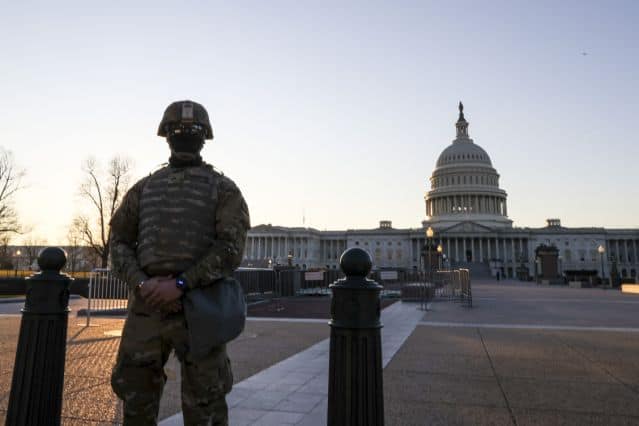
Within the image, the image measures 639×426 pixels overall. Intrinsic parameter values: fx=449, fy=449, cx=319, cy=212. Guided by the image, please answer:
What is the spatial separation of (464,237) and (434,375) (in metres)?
108

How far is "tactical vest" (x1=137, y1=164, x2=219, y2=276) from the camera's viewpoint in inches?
125

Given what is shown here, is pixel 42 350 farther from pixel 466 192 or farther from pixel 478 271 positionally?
pixel 466 192

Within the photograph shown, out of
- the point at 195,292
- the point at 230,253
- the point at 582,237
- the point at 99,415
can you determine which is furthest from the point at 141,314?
the point at 582,237

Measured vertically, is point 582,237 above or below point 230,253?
above

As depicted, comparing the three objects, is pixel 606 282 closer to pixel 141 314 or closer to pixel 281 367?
pixel 281 367

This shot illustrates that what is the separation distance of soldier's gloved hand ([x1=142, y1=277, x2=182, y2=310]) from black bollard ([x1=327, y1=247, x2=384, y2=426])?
1.02m

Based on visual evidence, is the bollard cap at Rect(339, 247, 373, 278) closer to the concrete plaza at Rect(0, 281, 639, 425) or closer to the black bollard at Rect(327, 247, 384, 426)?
the black bollard at Rect(327, 247, 384, 426)

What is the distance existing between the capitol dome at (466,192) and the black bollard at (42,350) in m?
114

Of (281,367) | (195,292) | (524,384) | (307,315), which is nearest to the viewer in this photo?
(195,292)

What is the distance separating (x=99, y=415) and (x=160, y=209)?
3.03 m

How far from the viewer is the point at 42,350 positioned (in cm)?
352

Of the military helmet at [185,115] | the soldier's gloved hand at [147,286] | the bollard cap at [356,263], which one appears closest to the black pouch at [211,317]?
the soldier's gloved hand at [147,286]

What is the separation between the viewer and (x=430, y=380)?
644 centimetres

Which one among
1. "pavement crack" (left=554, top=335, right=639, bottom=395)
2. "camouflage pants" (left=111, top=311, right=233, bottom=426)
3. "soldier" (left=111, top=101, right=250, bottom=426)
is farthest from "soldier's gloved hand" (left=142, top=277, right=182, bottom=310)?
"pavement crack" (left=554, top=335, right=639, bottom=395)
